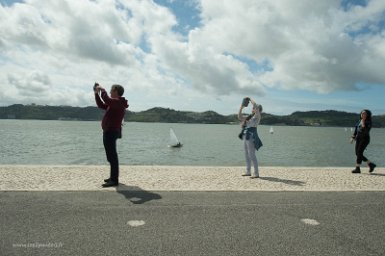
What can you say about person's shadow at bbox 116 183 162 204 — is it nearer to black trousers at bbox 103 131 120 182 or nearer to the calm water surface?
black trousers at bbox 103 131 120 182

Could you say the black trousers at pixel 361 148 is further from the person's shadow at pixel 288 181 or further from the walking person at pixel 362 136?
the person's shadow at pixel 288 181

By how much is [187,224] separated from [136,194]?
2427 mm

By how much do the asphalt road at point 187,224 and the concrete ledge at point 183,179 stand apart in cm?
86

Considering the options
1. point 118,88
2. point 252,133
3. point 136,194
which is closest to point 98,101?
point 118,88

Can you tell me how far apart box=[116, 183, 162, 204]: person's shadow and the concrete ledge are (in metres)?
0.07

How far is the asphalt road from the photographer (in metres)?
4.68

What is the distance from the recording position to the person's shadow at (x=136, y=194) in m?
7.26

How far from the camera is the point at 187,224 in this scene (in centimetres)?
567

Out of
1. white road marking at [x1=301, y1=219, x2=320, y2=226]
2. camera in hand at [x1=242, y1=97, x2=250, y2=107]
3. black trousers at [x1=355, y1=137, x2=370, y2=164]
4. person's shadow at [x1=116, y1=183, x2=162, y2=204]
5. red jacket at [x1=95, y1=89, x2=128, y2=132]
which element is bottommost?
person's shadow at [x1=116, y1=183, x2=162, y2=204]

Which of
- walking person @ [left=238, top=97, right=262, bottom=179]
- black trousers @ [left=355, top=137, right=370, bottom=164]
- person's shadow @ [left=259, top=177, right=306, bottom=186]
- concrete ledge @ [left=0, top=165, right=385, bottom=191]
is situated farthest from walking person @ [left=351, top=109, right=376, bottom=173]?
walking person @ [left=238, top=97, right=262, bottom=179]

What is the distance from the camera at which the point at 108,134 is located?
8609 mm

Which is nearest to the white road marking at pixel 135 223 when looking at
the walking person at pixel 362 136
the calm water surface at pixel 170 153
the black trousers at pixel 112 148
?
the black trousers at pixel 112 148

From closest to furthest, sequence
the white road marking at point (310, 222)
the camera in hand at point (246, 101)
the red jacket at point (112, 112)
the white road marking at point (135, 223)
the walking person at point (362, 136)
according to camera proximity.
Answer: the white road marking at point (135, 223) < the white road marking at point (310, 222) < the red jacket at point (112, 112) < the camera in hand at point (246, 101) < the walking person at point (362, 136)

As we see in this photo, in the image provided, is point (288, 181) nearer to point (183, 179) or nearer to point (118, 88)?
point (183, 179)
